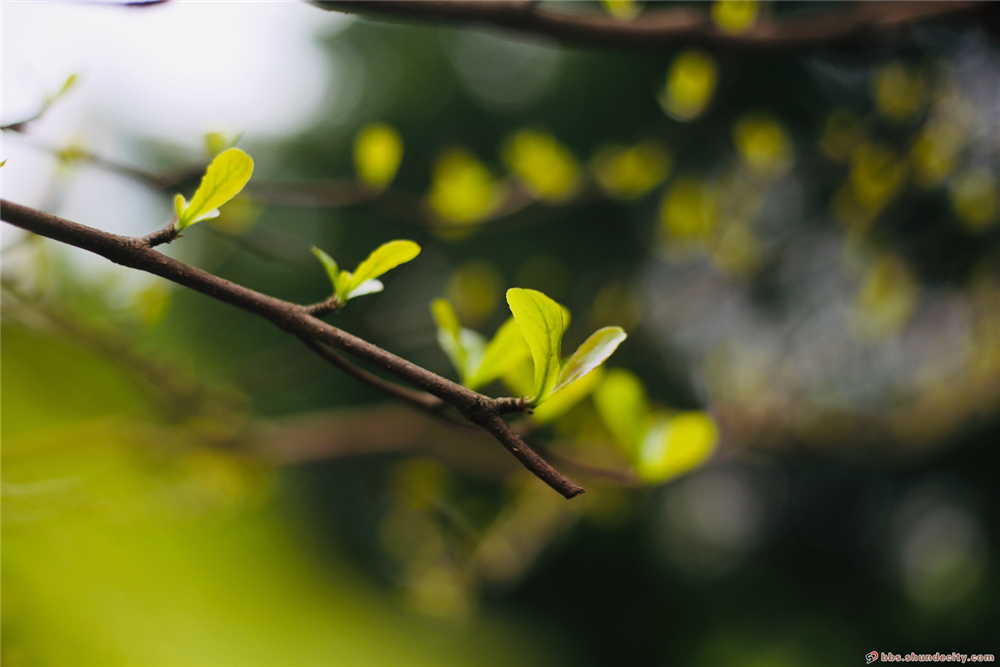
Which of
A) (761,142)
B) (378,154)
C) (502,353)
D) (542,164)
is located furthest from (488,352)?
(761,142)

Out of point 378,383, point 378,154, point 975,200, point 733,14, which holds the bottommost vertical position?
point 378,383

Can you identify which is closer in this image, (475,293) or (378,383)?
(378,383)

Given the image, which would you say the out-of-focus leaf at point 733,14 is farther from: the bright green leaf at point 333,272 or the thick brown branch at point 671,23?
the bright green leaf at point 333,272

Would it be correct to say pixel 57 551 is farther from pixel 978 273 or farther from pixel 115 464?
pixel 978 273

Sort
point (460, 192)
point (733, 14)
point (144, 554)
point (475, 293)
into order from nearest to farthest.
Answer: point (733, 14), point (460, 192), point (475, 293), point (144, 554)

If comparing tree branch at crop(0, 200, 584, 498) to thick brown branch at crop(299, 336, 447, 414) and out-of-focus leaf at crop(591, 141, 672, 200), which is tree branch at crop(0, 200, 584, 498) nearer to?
thick brown branch at crop(299, 336, 447, 414)

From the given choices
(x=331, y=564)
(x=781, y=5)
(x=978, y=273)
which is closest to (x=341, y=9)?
(x=978, y=273)

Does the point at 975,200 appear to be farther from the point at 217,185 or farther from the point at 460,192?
the point at 217,185
